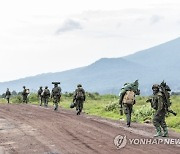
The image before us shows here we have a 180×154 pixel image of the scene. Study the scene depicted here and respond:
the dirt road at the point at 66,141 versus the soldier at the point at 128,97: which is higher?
the soldier at the point at 128,97

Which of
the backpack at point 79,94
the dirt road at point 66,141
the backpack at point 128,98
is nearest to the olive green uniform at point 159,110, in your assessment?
the dirt road at point 66,141

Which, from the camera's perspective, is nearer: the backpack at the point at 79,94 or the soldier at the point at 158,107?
the soldier at the point at 158,107

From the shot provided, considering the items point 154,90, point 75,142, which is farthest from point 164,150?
point 154,90

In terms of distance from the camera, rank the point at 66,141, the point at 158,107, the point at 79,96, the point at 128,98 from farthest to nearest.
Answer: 1. the point at 79,96
2. the point at 128,98
3. the point at 158,107
4. the point at 66,141

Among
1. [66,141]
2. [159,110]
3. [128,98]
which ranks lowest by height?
[66,141]

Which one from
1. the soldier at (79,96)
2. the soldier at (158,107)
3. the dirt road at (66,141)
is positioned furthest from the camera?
the soldier at (79,96)

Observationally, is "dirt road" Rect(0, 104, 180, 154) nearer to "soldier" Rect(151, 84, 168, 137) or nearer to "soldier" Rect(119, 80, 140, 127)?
"soldier" Rect(151, 84, 168, 137)

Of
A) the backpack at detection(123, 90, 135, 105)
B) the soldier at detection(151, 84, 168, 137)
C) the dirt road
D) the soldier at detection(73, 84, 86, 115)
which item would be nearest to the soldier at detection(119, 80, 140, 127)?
the backpack at detection(123, 90, 135, 105)

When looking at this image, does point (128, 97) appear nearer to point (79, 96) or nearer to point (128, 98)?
point (128, 98)

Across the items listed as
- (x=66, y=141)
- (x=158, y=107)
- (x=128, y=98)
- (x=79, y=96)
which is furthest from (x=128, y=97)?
(x=79, y=96)

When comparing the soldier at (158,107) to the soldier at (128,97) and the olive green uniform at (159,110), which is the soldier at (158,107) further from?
the soldier at (128,97)

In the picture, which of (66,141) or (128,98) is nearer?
(66,141)

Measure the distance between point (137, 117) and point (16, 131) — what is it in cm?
1173

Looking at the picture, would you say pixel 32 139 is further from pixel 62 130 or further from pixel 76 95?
pixel 76 95
